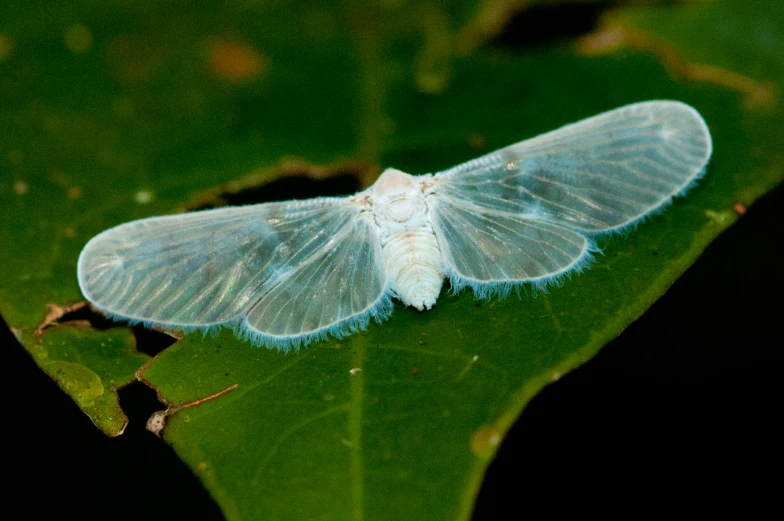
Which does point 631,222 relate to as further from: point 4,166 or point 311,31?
point 4,166

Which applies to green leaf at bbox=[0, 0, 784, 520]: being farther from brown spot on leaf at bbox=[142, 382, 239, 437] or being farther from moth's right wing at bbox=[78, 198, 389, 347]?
moth's right wing at bbox=[78, 198, 389, 347]

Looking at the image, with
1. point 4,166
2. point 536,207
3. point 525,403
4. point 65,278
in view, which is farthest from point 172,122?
point 525,403

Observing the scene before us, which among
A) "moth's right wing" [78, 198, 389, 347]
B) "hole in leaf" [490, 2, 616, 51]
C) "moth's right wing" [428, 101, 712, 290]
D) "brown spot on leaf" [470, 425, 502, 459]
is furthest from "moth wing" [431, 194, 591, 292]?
"hole in leaf" [490, 2, 616, 51]

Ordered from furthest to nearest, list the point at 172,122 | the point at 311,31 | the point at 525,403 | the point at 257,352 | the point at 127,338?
the point at 311,31, the point at 172,122, the point at 127,338, the point at 257,352, the point at 525,403

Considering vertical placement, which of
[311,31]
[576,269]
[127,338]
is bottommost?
[576,269]

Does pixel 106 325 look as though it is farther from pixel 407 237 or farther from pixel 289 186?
pixel 407 237

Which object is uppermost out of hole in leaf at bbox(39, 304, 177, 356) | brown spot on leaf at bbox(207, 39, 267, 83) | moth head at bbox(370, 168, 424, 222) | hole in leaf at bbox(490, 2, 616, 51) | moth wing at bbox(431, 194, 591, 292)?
brown spot on leaf at bbox(207, 39, 267, 83)
